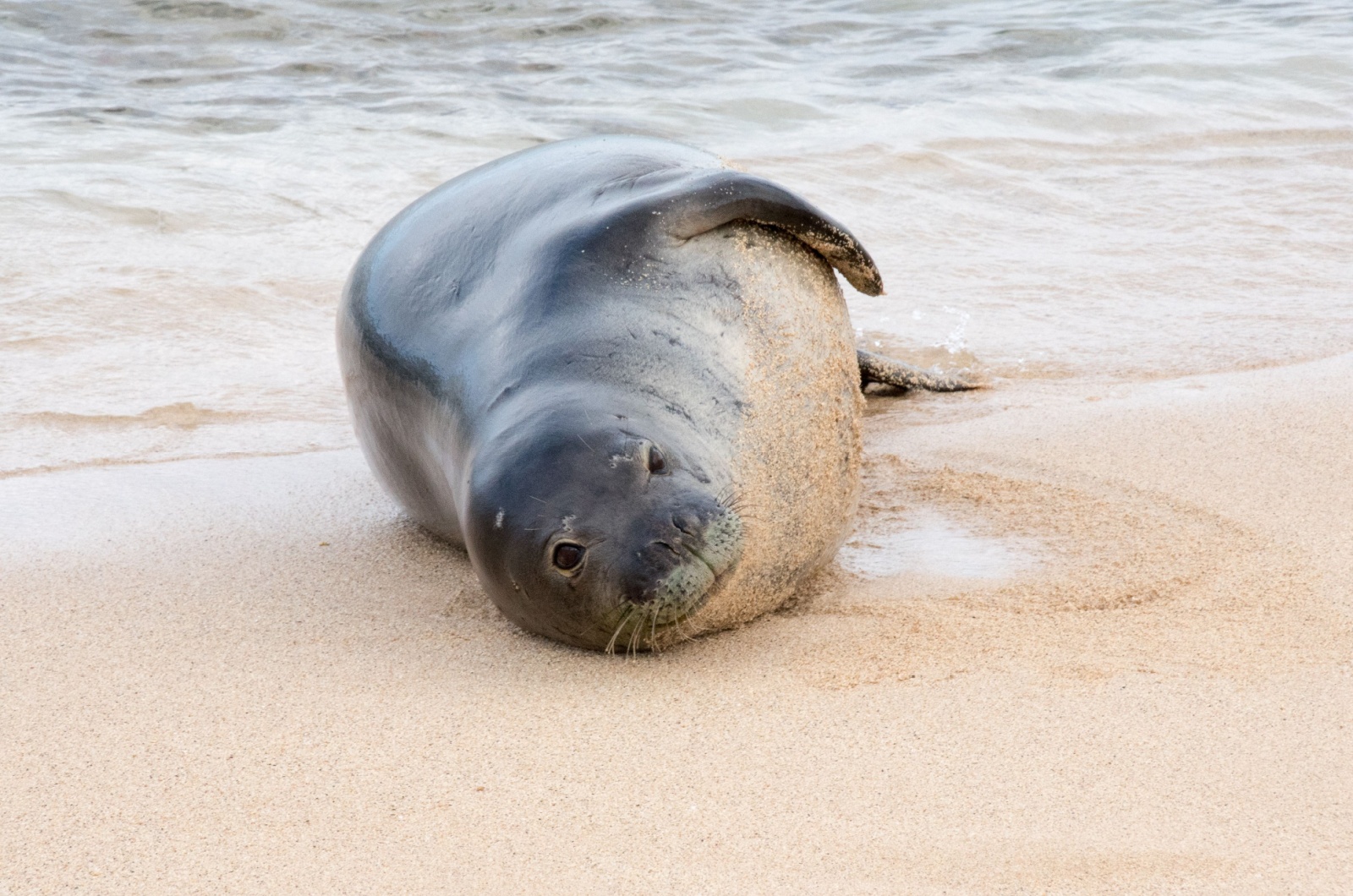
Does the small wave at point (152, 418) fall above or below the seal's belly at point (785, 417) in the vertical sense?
below

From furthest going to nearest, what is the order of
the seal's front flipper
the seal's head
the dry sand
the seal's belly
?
the seal's front flipper
the seal's belly
the seal's head
the dry sand

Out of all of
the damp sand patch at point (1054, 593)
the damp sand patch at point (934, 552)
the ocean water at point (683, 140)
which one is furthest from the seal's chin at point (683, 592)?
the ocean water at point (683, 140)

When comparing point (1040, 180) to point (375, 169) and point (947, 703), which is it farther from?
point (947, 703)

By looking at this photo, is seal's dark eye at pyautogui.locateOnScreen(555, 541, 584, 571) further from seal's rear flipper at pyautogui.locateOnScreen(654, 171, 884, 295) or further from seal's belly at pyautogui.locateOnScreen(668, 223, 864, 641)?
seal's rear flipper at pyautogui.locateOnScreen(654, 171, 884, 295)

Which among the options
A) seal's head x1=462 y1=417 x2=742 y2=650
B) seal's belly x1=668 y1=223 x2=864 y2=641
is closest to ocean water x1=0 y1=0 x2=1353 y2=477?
seal's belly x1=668 y1=223 x2=864 y2=641

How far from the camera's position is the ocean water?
5938 mm

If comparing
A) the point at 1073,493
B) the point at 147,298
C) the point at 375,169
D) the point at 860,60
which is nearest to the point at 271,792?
the point at 1073,493

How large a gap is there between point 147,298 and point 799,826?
537cm

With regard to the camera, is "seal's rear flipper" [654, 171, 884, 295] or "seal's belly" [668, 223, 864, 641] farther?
"seal's rear flipper" [654, 171, 884, 295]

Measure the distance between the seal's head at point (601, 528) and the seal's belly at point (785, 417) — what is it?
0.13m

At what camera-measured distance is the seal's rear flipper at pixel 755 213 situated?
3566mm

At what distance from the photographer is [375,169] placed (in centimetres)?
946

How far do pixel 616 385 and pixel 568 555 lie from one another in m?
0.43

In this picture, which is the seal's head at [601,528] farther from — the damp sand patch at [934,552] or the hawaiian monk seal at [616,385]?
the damp sand patch at [934,552]
